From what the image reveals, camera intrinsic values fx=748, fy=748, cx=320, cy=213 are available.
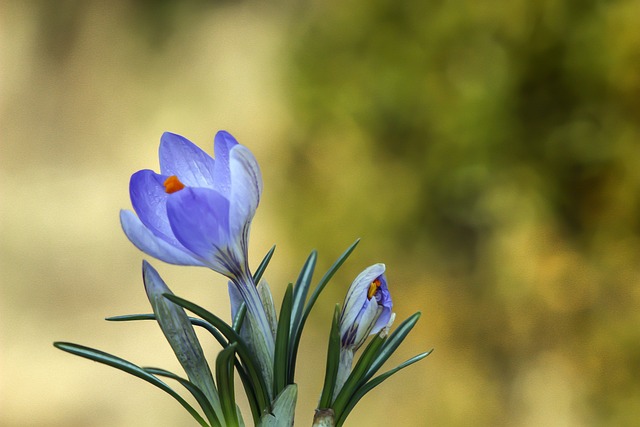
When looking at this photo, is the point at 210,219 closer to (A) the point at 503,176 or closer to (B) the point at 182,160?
(B) the point at 182,160

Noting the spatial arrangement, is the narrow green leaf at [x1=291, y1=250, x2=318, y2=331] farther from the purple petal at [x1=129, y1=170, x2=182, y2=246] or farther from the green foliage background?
the green foliage background

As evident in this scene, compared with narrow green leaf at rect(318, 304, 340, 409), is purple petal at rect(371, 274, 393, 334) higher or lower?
higher

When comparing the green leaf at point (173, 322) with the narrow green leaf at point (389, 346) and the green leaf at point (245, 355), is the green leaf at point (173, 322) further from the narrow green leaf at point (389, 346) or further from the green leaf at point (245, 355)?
the narrow green leaf at point (389, 346)

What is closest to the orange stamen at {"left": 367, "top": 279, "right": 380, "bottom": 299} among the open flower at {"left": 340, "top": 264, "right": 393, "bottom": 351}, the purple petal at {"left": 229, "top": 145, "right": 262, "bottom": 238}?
the open flower at {"left": 340, "top": 264, "right": 393, "bottom": 351}

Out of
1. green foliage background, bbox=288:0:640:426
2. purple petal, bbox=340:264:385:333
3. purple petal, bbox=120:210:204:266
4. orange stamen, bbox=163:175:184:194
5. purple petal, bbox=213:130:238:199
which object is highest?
green foliage background, bbox=288:0:640:426

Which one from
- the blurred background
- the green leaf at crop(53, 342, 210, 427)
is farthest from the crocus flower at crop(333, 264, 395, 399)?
the blurred background

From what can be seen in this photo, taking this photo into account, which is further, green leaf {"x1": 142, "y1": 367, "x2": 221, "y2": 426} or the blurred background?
the blurred background

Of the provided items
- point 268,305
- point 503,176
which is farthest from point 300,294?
point 503,176

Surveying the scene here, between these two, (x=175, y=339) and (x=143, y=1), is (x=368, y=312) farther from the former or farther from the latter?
(x=143, y=1)
